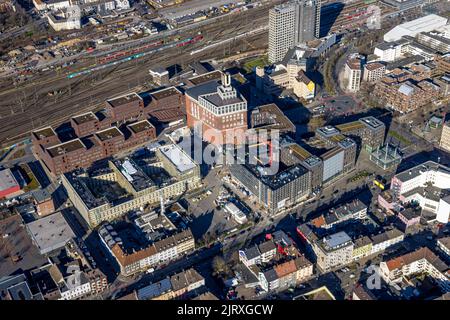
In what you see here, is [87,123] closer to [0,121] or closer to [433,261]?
[0,121]

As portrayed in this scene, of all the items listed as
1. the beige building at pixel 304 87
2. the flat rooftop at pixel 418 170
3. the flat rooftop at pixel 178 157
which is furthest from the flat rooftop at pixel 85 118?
the flat rooftop at pixel 418 170

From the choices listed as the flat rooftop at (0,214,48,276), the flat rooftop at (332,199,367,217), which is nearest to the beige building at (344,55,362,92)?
the flat rooftop at (332,199,367,217)

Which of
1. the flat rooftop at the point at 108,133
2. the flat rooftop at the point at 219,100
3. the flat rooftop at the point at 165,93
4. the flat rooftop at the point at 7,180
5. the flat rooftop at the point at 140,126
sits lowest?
the flat rooftop at the point at 7,180

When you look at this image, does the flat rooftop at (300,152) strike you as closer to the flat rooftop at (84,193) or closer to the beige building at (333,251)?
the beige building at (333,251)

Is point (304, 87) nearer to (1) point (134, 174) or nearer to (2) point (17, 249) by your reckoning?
(1) point (134, 174)

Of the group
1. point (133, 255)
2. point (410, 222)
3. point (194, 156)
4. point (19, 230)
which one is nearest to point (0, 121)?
point (19, 230)

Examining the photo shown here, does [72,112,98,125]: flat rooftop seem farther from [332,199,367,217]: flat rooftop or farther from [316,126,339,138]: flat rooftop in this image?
[332,199,367,217]: flat rooftop
